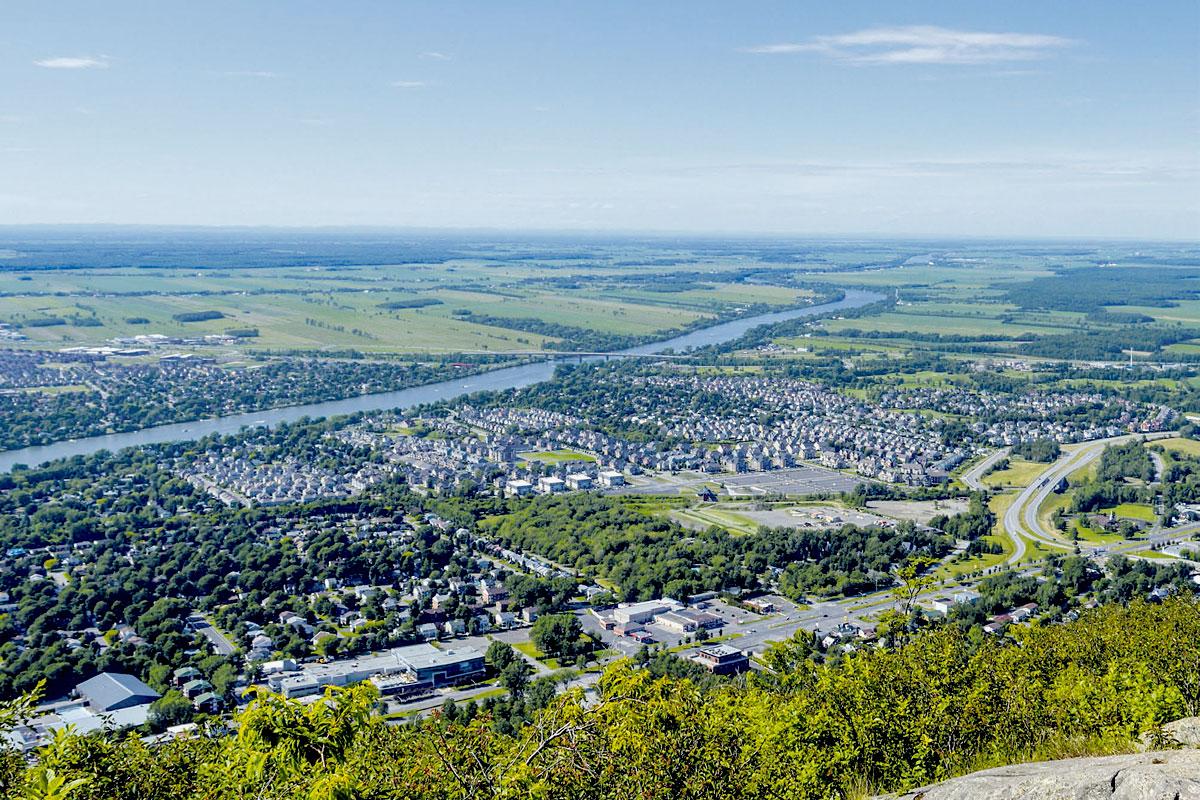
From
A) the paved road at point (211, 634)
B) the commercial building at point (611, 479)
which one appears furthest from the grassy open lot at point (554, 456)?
the paved road at point (211, 634)

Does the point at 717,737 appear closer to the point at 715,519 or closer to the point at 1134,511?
the point at 715,519

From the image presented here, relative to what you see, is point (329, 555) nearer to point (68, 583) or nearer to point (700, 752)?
point (68, 583)

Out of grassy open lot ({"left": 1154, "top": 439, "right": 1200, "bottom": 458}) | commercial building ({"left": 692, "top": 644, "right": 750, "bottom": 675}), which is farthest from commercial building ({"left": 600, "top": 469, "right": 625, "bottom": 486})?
grassy open lot ({"left": 1154, "top": 439, "right": 1200, "bottom": 458})

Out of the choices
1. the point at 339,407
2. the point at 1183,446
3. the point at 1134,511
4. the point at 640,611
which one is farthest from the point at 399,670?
the point at 1183,446

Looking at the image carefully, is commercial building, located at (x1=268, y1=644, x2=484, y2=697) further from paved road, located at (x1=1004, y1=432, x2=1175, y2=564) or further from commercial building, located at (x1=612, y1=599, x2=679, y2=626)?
paved road, located at (x1=1004, y1=432, x2=1175, y2=564)

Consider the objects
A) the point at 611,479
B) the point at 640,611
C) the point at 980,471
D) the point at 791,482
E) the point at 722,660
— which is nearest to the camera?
the point at 722,660

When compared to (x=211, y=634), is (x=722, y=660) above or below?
above
